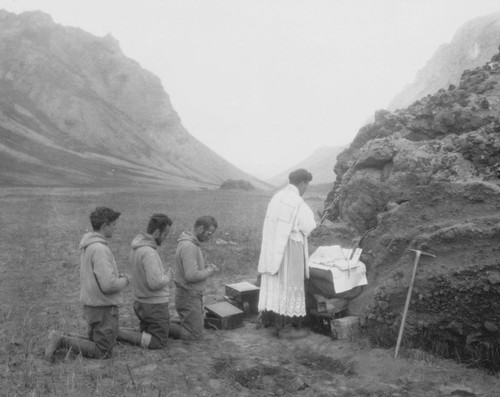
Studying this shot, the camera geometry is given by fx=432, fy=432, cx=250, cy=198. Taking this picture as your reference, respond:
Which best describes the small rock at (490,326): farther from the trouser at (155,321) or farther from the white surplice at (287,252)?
the trouser at (155,321)

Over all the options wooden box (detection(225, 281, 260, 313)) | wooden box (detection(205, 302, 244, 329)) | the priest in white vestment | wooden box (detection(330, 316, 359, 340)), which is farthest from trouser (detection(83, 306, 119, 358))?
wooden box (detection(330, 316, 359, 340))

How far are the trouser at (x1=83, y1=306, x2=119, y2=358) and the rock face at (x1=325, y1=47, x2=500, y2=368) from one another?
314 centimetres

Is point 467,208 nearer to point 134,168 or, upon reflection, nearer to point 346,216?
point 346,216

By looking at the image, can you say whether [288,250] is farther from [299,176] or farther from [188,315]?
[188,315]

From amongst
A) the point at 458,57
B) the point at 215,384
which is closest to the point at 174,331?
the point at 215,384

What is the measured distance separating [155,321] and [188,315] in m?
0.55

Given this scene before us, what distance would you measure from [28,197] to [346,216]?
881 inches

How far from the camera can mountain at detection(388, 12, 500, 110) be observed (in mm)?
83688

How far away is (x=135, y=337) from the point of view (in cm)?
500

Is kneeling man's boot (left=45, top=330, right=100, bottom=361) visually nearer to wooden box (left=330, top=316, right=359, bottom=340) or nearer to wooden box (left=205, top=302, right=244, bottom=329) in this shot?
wooden box (left=205, top=302, right=244, bottom=329)

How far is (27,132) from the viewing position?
164ft

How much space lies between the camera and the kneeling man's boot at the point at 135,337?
498 cm

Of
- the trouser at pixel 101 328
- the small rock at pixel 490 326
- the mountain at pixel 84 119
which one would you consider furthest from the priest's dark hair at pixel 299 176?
the mountain at pixel 84 119

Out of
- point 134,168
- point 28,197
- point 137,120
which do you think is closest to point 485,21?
point 137,120
